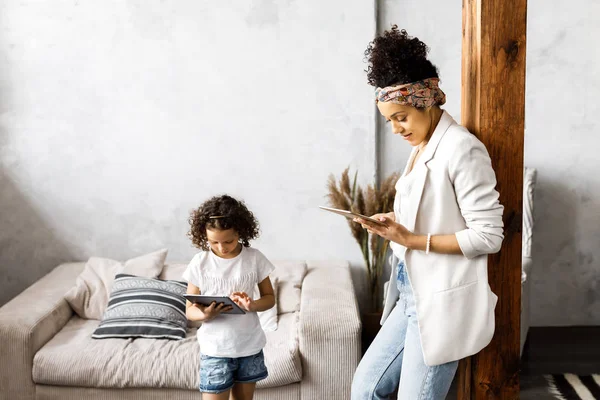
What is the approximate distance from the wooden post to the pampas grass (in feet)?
6.62

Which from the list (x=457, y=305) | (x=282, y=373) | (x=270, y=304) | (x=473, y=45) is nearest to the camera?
(x=457, y=305)

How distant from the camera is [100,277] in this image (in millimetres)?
4270

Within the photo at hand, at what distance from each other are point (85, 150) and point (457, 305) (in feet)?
10.4

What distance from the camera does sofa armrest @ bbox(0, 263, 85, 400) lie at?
11.8ft

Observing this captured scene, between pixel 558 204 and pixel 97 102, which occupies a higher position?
pixel 97 102

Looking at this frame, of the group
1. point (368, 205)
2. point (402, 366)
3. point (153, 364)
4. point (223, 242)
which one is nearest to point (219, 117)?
point (368, 205)

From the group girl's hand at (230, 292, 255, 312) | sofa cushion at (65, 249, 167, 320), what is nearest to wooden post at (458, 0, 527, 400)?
girl's hand at (230, 292, 255, 312)

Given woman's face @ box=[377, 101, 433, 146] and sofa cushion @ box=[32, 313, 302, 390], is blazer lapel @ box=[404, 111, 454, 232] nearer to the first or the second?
woman's face @ box=[377, 101, 433, 146]

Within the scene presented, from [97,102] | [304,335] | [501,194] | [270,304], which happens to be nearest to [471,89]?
[501,194]

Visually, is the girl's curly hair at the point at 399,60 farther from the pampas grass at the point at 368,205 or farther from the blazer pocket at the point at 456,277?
the pampas grass at the point at 368,205

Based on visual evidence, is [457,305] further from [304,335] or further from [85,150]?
[85,150]

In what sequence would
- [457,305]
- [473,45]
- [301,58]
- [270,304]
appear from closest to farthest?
[457,305]
[473,45]
[270,304]
[301,58]

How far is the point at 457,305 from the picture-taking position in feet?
6.84

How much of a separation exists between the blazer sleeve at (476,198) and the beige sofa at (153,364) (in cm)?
159
